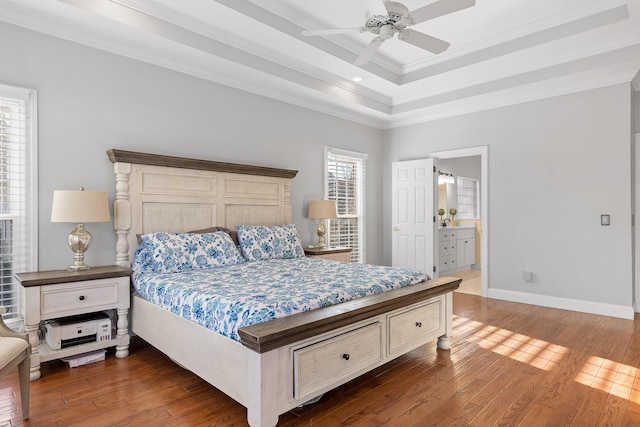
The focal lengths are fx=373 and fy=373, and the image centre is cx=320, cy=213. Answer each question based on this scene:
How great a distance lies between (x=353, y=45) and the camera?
4.20 m

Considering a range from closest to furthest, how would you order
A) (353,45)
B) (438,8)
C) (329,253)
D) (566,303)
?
(438,8) → (353,45) → (566,303) → (329,253)

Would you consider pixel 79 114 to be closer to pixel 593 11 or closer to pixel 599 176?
pixel 593 11

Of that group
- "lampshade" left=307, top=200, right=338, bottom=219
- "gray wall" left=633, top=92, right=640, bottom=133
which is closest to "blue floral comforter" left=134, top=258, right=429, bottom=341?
"lampshade" left=307, top=200, right=338, bottom=219

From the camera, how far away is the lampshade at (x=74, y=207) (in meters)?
2.79

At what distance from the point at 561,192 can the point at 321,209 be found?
9.51ft

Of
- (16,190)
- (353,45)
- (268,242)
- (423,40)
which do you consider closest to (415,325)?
(268,242)

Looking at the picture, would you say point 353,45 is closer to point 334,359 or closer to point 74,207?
point 74,207

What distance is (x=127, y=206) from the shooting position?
10.8ft

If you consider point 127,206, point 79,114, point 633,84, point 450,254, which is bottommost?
point 450,254

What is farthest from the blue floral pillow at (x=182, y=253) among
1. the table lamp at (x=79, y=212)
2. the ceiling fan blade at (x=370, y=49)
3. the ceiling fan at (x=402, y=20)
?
the ceiling fan blade at (x=370, y=49)

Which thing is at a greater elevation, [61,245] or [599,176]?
[599,176]

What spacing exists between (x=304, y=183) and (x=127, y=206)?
232 centimetres

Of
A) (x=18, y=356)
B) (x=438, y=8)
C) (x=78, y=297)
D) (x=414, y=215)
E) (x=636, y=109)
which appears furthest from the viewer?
(x=414, y=215)

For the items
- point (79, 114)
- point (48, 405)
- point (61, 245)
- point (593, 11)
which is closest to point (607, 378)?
point (593, 11)
